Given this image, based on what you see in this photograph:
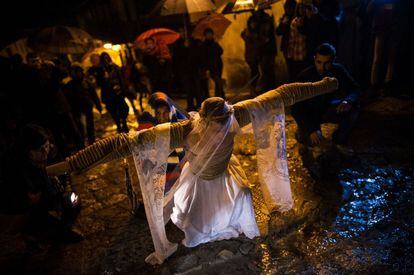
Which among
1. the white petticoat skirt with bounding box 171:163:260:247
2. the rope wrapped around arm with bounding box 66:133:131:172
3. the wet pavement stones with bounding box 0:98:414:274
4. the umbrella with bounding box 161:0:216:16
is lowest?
the wet pavement stones with bounding box 0:98:414:274

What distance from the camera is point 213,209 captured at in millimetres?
3420

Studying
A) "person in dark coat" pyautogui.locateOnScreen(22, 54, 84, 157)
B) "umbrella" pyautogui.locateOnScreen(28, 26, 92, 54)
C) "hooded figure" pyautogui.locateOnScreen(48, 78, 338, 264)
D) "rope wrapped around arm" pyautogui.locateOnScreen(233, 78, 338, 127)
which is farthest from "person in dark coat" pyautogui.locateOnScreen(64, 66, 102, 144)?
"rope wrapped around arm" pyautogui.locateOnScreen(233, 78, 338, 127)

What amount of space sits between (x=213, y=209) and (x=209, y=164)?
2.16 feet

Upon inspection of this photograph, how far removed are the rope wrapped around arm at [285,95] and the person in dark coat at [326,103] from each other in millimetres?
1384

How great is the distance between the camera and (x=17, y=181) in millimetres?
4109

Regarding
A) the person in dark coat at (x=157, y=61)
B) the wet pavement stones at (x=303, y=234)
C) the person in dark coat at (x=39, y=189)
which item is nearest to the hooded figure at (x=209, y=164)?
the wet pavement stones at (x=303, y=234)

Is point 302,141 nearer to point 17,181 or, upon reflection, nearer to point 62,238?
point 62,238

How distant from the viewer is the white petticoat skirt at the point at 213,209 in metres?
3.32

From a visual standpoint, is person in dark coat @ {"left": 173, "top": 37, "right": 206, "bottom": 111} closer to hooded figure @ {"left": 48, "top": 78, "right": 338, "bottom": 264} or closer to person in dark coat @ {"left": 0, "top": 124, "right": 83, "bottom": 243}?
person in dark coat @ {"left": 0, "top": 124, "right": 83, "bottom": 243}

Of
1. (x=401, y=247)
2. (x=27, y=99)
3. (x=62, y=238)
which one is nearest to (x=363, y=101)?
(x=401, y=247)

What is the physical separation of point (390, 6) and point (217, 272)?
23.2 ft

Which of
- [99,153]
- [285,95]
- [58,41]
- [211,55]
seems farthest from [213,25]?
[99,153]

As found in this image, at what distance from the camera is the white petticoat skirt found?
10.9 feet

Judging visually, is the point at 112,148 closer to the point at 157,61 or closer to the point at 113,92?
the point at 113,92
